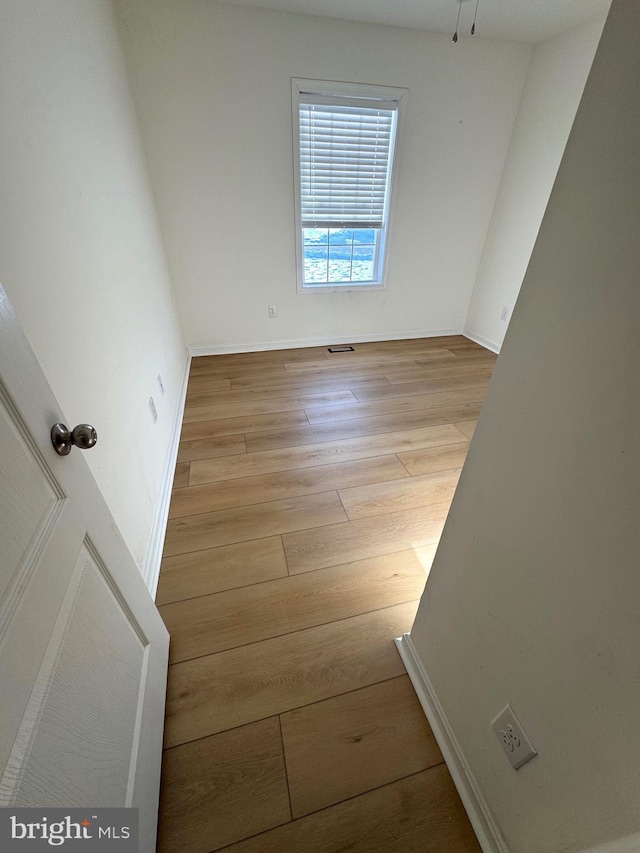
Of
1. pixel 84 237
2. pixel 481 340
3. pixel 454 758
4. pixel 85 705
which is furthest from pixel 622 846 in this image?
pixel 481 340

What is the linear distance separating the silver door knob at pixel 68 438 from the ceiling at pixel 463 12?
3023 millimetres

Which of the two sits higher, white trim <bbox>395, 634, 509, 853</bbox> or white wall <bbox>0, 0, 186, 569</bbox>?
white wall <bbox>0, 0, 186, 569</bbox>

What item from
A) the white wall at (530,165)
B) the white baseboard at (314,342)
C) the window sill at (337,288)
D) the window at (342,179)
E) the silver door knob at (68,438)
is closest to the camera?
the silver door knob at (68,438)

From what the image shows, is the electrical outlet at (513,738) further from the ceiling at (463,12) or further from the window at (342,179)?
the ceiling at (463,12)

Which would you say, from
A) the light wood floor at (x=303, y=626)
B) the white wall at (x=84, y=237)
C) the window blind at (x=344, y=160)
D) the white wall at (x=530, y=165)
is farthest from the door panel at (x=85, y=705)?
the window blind at (x=344, y=160)

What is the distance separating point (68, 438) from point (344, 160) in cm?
316

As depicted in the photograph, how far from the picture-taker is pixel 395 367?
3.13 metres

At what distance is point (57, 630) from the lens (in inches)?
21.6

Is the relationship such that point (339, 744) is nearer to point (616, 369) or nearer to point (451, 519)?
point (451, 519)

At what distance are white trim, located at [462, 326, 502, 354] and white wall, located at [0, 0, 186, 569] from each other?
10.3ft

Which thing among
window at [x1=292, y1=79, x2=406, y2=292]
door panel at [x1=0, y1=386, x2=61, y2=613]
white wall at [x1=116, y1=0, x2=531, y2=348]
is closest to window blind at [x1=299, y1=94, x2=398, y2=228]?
window at [x1=292, y1=79, x2=406, y2=292]

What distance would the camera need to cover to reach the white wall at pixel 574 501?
16.5 inches

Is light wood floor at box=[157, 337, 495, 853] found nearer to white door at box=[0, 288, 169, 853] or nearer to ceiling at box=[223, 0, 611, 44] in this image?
white door at box=[0, 288, 169, 853]

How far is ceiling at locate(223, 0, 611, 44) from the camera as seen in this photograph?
2076 mm
